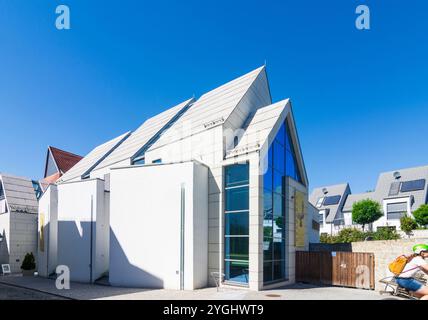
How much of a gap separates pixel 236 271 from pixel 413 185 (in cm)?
3656

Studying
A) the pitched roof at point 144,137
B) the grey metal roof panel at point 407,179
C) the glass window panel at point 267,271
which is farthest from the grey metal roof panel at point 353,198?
the glass window panel at point 267,271

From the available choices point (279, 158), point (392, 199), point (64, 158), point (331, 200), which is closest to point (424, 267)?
point (279, 158)

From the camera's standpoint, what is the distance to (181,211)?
14.2 m

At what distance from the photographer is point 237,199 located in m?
14.5

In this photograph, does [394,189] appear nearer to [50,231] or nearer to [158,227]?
[158,227]

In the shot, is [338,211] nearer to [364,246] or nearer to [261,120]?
[364,246]

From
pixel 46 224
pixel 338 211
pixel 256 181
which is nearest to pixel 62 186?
pixel 46 224

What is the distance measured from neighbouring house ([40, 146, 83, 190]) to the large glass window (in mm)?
26561

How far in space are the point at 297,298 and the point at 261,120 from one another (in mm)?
8476

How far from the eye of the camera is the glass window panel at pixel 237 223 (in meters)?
14.0

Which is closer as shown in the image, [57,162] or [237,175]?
[237,175]

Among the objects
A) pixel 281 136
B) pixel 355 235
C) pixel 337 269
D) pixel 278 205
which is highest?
pixel 281 136

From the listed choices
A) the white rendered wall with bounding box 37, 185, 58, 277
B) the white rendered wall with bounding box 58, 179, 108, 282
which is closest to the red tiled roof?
the white rendered wall with bounding box 37, 185, 58, 277
